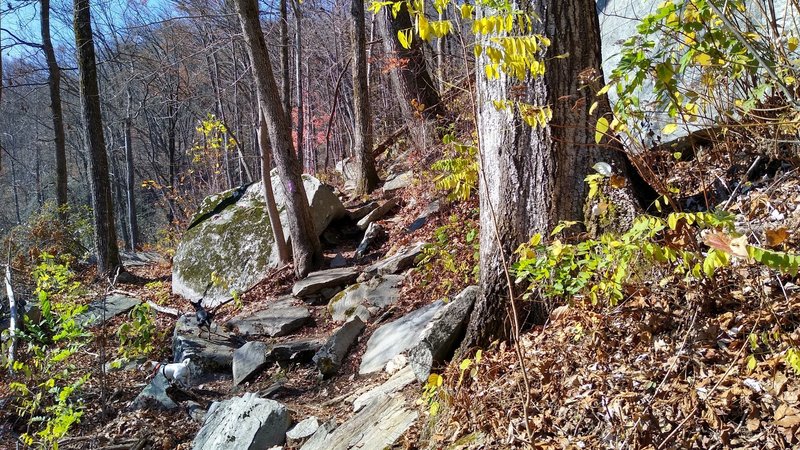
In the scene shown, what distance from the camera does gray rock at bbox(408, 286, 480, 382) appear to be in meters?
3.36

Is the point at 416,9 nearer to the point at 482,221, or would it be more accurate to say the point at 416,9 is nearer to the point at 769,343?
the point at 482,221

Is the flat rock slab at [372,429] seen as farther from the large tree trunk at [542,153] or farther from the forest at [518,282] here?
the large tree trunk at [542,153]

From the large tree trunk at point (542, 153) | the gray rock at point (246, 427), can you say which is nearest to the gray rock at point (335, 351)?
the gray rock at point (246, 427)

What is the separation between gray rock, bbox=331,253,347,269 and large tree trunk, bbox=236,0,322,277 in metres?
0.21

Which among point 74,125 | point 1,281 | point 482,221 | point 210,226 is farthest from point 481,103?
point 74,125

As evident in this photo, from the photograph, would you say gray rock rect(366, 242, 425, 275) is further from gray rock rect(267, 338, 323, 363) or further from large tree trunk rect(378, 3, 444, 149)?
large tree trunk rect(378, 3, 444, 149)

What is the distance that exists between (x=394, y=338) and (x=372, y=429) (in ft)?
5.00

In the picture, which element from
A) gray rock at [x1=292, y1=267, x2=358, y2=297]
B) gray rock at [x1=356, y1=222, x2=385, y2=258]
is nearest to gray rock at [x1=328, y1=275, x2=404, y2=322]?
gray rock at [x1=292, y1=267, x2=358, y2=297]

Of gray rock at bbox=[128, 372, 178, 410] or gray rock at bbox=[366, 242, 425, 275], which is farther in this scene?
gray rock at bbox=[366, 242, 425, 275]

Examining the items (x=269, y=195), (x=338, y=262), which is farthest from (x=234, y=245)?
(x=338, y=262)

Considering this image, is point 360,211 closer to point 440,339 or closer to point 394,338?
point 394,338

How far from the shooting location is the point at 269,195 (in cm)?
849

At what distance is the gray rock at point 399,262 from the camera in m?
6.98

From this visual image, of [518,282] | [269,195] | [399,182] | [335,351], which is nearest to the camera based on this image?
[518,282]
